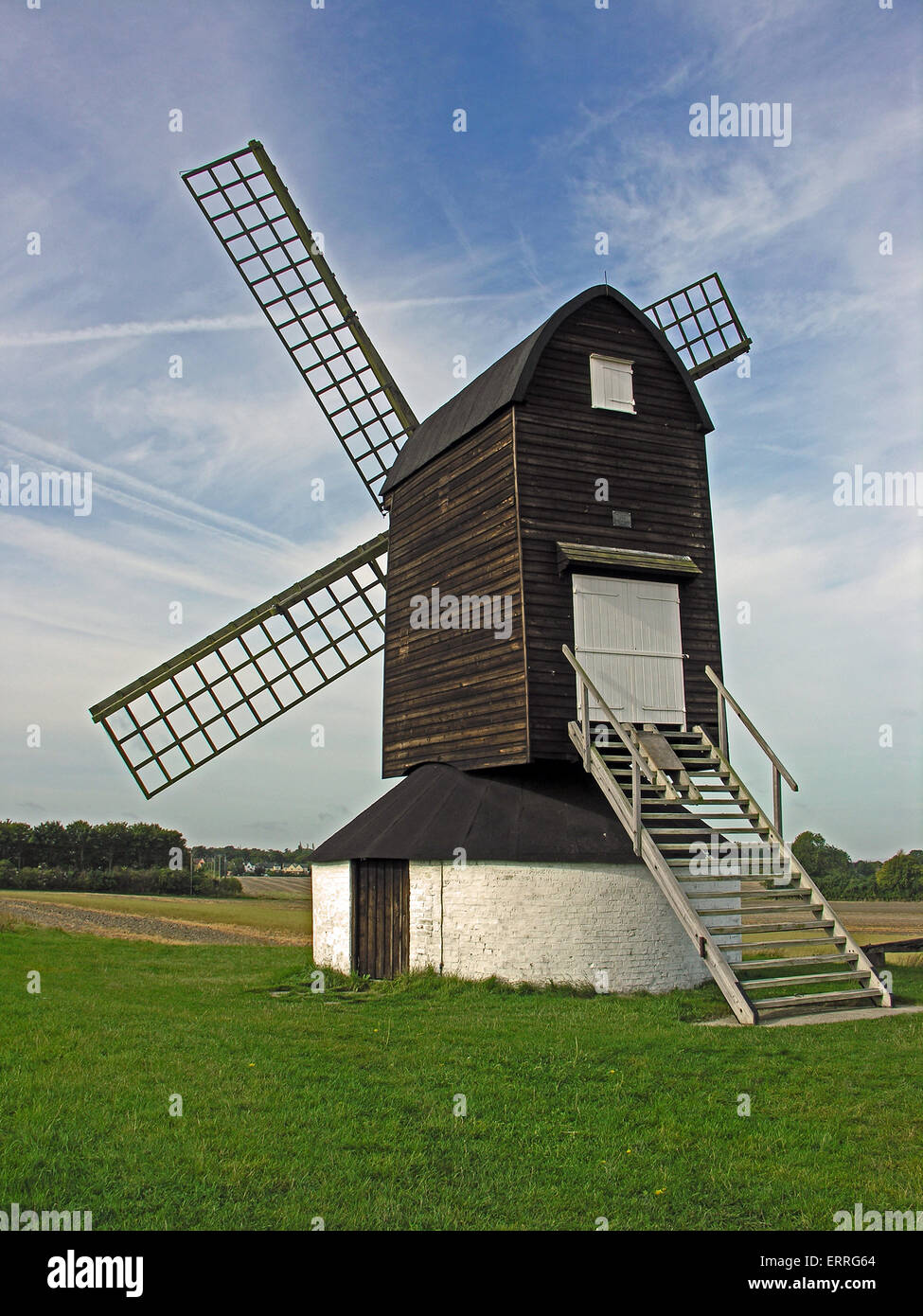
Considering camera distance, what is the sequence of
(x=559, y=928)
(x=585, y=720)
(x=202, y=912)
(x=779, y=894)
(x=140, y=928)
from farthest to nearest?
1. (x=202, y=912)
2. (x=140, y=928)
3. (x=585, y=720)
4. (x=559, y=928)
5. (x=779, y=894)

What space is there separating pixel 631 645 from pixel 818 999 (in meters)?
6.01

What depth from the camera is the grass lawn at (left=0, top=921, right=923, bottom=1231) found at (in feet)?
17.5

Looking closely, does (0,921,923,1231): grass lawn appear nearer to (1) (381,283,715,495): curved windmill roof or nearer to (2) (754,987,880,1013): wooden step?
(2) (754,987,880,1013): wooden step

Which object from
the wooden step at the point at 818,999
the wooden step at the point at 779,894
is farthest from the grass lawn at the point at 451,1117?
the wooden step at the point at 779,894

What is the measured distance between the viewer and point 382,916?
15.6 metres

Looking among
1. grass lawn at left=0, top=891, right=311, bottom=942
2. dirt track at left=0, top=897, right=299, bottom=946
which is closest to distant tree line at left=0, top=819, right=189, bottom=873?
grass lawn at left=0, top=891, right=311, bottom=942

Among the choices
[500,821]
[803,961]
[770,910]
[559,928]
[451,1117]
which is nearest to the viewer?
[451,1117]

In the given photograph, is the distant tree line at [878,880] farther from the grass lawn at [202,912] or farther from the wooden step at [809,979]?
the wooden step at [809,979]

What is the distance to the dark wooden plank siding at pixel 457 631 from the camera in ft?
48.6

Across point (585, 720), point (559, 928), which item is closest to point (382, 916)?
point (559, 928)

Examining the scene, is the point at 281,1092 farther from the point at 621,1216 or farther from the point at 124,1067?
the point at 621,1216

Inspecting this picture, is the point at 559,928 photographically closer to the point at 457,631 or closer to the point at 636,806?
the point at 636,806

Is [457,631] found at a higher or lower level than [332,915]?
higher

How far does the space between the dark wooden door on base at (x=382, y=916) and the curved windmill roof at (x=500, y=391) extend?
295 inches
